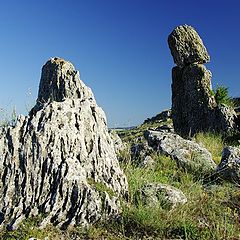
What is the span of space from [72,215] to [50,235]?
567mm

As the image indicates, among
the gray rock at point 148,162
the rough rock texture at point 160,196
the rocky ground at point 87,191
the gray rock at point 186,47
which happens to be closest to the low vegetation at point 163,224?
the rocky ground at point 87,191

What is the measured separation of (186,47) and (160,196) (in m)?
17.0

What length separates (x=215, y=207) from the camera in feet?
24.1

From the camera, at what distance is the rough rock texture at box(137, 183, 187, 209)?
24.2 ft

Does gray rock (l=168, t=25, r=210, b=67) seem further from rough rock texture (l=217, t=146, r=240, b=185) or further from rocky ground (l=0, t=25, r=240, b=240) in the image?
rocky ground (l=0, t=25, r=240, b=240)

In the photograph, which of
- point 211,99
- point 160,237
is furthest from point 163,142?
point 211,99

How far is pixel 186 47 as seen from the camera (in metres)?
23.1

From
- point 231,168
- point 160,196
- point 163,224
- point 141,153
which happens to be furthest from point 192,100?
point 163,224

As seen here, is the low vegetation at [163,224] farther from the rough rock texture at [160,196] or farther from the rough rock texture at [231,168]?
the rough rock texture at [231,168]

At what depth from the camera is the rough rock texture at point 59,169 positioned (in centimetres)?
693

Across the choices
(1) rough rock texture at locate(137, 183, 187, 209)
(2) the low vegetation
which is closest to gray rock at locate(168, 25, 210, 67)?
(2) the low vegetation

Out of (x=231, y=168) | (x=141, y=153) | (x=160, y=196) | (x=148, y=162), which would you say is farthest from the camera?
(x=141, y=153)

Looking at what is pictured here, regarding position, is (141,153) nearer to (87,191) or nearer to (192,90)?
(87,191)

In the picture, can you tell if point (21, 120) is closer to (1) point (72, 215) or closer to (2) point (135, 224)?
(1) point (72, 215)
